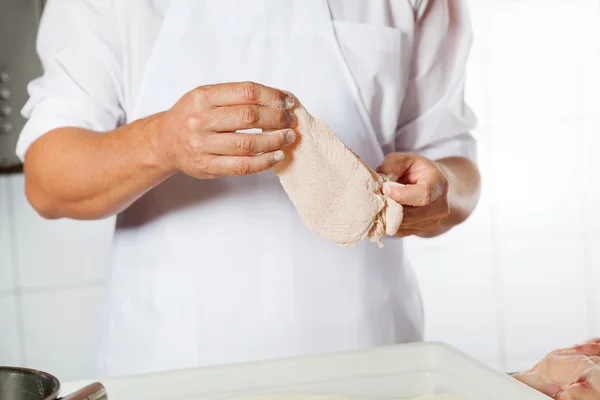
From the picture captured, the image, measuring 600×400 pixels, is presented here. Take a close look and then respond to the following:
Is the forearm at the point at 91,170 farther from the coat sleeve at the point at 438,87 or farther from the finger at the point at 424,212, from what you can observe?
the coat sleeve at the point at 438,87

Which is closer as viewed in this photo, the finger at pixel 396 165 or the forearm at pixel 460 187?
the finger at pixel 396 165

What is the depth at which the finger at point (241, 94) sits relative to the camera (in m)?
0.73

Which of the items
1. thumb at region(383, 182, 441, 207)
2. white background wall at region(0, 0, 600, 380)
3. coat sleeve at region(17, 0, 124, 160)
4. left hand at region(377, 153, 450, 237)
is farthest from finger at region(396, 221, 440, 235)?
white background wall at region(0, 0, 600, 380)

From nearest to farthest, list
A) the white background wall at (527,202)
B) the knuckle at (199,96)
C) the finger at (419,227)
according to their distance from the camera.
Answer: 1. the knuckle at (199,96)
2. the finger at (419,227)
3. the white background wall at (527,202)

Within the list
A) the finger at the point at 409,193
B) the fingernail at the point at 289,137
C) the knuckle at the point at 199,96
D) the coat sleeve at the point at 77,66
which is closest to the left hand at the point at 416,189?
the finger at the point at 409,193

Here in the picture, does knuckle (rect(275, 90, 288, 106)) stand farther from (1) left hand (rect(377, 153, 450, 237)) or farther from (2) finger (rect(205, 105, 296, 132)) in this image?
(1) left hand (rect(377, 153, 450, 237))

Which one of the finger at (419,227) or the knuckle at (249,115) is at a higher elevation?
the knuckle at (249,115)

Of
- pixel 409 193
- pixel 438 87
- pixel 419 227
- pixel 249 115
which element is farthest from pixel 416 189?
pixel 438 87

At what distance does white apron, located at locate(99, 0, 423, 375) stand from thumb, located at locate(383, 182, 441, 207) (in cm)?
25

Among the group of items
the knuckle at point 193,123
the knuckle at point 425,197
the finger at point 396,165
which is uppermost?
the knuckle at point 193,123

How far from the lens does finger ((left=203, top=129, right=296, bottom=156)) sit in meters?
0.75

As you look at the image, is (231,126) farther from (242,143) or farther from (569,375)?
(569,375)

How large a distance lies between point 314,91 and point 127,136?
33cm

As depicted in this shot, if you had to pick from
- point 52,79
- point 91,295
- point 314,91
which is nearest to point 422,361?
point 314,91
